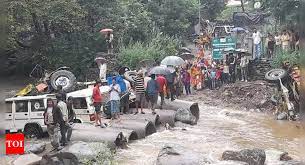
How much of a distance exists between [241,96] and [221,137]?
663 centimetres

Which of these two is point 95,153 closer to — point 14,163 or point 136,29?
point 14,163

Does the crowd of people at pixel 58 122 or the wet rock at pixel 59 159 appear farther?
the crowd of people at pixel 58 122

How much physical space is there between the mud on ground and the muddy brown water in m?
0.97

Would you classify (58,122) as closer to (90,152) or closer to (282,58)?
(90,152)

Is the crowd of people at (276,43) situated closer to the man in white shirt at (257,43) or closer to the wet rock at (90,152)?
the man in white shirt at (257,43)

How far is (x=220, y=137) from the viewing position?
48.5 feet

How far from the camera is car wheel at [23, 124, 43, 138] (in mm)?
13703

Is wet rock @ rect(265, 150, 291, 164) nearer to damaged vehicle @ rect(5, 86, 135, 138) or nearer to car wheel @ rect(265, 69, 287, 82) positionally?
damaged vehicle @ rect(5, 86, 135, 138)

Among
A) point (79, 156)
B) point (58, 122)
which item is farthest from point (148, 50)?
point (79, 156)

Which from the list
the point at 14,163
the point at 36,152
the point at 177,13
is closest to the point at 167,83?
the point at 36,152

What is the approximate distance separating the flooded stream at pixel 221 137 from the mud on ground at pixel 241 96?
111cm

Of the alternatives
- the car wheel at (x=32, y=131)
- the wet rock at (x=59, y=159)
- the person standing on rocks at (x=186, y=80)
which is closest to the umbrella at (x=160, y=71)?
the person standing on rocks at (x=186, y=80)

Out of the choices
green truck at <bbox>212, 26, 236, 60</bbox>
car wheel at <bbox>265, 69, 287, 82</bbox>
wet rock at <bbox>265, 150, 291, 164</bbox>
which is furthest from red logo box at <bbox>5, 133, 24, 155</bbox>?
green truck at <bbox>212, 26, 236, 60</bbox>

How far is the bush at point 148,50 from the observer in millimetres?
22562
